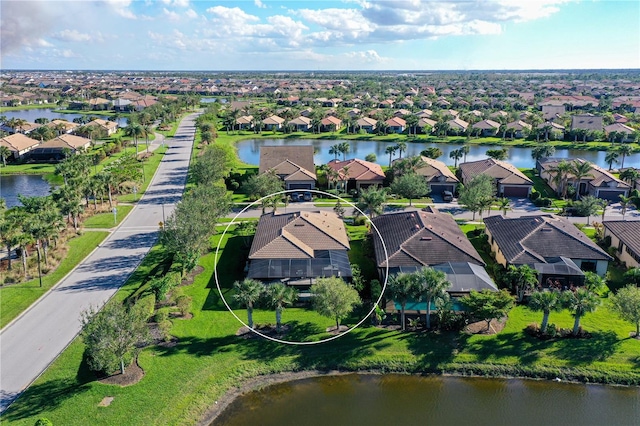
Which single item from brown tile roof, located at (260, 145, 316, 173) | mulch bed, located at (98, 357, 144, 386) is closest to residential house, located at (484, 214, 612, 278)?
mulch bed, located at (98, 357, 144, 386)

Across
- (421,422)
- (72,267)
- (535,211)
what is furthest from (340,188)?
(421,422)

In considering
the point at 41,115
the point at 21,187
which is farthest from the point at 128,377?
the point at 41,115

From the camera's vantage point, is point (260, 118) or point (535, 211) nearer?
point (535, 211)

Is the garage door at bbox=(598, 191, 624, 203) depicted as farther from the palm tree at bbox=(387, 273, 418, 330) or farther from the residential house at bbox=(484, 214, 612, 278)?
the palm tree at bbox=(387, 273, 418, 330)

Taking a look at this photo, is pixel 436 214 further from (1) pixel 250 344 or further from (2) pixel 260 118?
(2) pixel 260 118

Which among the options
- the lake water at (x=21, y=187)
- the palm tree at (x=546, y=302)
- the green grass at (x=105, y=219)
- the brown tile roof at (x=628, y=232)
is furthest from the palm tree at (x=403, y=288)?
the lake water at (x=21, y=187)
